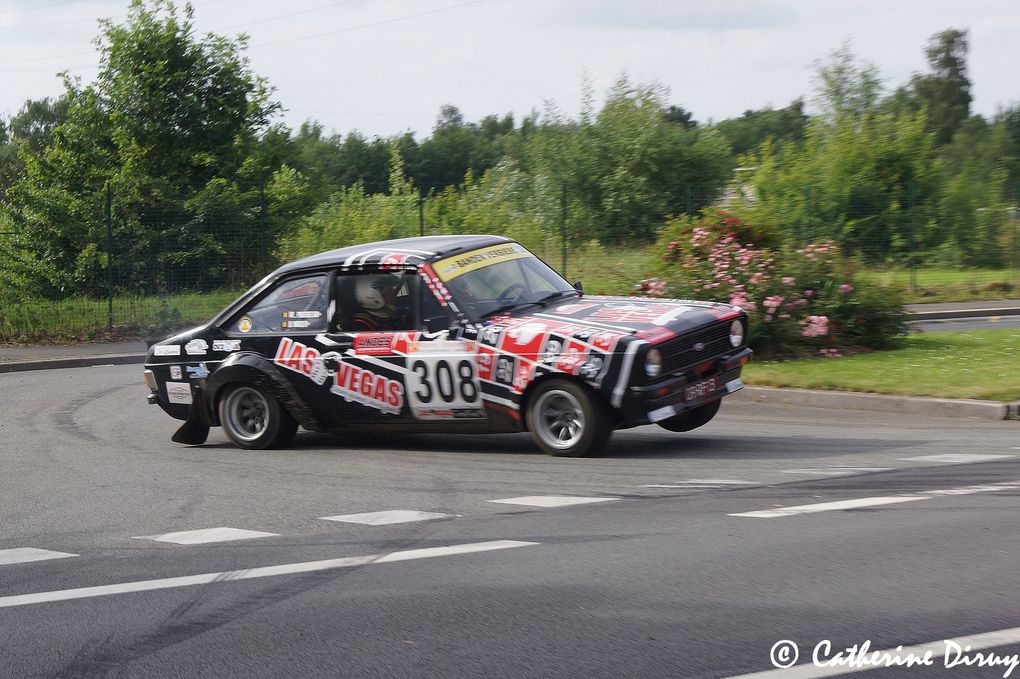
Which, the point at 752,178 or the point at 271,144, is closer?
the point at 271,144

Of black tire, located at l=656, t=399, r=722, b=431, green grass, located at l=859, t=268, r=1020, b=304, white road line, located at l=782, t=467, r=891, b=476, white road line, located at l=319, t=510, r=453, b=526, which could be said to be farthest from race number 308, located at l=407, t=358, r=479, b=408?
green grass, located at l=859, t=268, r=1020, b=304

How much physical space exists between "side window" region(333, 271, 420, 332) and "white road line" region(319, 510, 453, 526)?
2.65 meters

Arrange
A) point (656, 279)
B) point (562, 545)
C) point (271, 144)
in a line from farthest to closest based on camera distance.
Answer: point (271, 144) < point (656, 279) < point (562, 545)

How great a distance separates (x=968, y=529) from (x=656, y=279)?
10.6 m

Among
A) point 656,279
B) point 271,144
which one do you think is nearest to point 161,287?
point 271,144

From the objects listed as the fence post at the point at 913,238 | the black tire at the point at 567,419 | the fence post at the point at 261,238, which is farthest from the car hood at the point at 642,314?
the fence post at the point at 913,238

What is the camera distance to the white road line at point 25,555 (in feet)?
21.2

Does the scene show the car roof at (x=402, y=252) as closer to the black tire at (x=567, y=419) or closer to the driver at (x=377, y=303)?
the driver at (x=377, y=303)

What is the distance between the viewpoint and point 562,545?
20.9 ft

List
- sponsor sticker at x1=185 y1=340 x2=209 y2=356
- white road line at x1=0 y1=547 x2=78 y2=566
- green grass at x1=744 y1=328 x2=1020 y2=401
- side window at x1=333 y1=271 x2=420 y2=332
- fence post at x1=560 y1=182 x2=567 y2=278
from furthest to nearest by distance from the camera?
1. fence post at x1=560 y1=182 x2=567 y2=278
2. green grass at x1=744 y1=328 x2=1020 y2=401
3. sponsor sticker at x1=185 y1=340 x2=209 y2=356
4. side window at x1=333 y1=271 x2=420 y2=332
5. white road line at x1=0 y1=547 x2=78 y2=566

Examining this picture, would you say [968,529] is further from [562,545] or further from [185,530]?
[185,530]

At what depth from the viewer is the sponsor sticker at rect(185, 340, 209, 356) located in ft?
35.7

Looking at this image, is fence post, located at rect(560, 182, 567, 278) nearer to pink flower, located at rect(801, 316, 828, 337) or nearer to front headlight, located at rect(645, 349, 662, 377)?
pink flower, located at rect(801, 316, 828, 337)

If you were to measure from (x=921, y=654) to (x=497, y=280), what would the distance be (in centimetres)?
618
